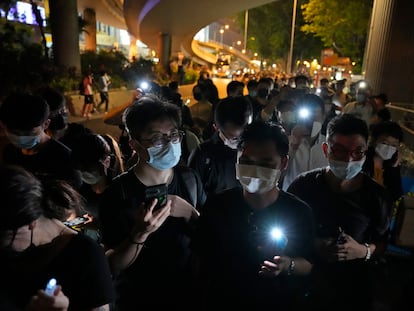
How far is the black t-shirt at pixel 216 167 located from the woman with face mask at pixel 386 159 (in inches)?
50.7

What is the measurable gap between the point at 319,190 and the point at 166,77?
28048 millimetres

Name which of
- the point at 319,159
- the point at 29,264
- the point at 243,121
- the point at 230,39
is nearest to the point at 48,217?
the point at 29,264

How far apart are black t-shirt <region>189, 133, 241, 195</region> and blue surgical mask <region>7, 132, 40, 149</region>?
1.27 m

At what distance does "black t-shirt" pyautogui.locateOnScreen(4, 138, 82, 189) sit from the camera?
2990mm

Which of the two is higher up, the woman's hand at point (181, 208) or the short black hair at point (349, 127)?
the short black hair at point (349, 127)

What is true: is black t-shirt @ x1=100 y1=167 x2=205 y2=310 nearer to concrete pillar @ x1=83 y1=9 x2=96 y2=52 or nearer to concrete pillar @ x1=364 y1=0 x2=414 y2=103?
concrete pillar @ x1=364 y1=0 x2=414 y2=103

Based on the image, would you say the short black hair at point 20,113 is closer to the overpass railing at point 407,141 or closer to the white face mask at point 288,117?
the white face mask at point 288,117

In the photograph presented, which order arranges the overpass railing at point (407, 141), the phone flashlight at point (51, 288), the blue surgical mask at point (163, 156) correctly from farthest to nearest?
the overpass railing at point (407, 141)
the blue surgical mask at point (163, 156)
the phone flashlight at point (51, 288)

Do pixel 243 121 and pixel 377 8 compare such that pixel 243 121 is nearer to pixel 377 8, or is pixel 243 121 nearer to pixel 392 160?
pixel 392 160

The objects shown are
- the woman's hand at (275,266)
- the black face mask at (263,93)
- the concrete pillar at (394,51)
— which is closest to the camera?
the woman's hand at (275,266)

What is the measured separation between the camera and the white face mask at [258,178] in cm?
195

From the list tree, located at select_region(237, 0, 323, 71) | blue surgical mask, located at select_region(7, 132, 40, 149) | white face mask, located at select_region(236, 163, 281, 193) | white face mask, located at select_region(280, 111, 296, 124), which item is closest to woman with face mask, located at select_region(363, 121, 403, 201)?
white face mask, located at select_region(280, 111, 296, 124)

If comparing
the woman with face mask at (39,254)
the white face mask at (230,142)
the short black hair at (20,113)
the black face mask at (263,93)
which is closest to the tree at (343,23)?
the black face mask at (263,93)

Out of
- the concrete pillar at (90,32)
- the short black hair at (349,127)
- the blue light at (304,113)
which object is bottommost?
the blue light at (304,113)
